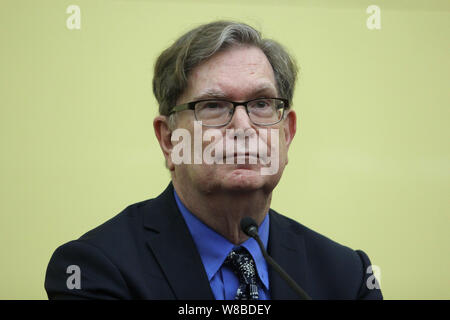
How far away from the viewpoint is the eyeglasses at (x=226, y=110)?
5.36 ft

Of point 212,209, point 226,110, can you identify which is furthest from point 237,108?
point 212,209

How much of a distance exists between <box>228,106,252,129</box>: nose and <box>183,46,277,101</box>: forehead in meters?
0.04

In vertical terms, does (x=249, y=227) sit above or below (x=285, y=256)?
above

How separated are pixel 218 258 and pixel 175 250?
4.9 inches

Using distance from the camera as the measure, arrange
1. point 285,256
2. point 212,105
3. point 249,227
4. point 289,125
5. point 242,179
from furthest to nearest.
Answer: point 289,125 < point 285,256 < point 212,105 < point 242,179 < point 249,227

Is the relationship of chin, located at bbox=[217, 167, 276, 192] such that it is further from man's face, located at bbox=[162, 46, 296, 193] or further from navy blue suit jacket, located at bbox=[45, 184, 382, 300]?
navy blue suit jacket, located at bbox=[45, 184, 382, 300]

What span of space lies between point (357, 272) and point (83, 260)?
2.79 ft

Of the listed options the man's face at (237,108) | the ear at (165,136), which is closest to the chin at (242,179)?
the man's face at (237,108)

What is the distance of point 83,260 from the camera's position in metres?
1.58

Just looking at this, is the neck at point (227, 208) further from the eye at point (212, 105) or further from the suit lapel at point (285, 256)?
the eye at point (212, 105)

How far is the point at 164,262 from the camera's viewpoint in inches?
62.8

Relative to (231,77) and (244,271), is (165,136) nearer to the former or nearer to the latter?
(231,77)
